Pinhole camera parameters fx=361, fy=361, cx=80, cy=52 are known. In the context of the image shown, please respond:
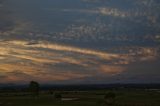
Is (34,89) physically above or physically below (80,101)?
above

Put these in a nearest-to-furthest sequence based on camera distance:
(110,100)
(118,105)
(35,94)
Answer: (118,105) → (110,100) → (35,94)

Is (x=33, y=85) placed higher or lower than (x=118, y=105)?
higher

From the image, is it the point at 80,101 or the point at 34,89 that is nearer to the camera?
the point at 80,101

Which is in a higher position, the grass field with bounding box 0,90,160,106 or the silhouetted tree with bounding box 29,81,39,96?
the silhouetted tree with bounding box 29,81,39,96

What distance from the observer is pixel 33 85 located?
132625 mm

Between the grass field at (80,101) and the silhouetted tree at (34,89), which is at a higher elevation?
the silhouetted tree at (34,89)

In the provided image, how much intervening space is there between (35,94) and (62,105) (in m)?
45.2

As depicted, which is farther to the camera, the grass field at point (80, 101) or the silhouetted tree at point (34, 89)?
the silhouetted tree at point (34, 89)

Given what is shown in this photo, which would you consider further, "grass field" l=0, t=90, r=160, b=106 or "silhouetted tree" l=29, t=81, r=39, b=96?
"silhouetted tree" l=29, t=81, r=39, b=96

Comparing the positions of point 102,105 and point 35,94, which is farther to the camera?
point 35,94

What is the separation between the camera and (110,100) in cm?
9206

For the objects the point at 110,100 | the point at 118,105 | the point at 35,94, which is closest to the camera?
the point at 118,105

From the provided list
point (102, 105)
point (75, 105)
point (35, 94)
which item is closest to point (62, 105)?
point (75, 105)

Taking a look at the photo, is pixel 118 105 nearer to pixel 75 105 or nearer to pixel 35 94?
pixel 75 105
